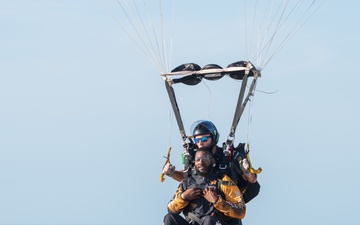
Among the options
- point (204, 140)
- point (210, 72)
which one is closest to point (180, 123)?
point (204, 140)

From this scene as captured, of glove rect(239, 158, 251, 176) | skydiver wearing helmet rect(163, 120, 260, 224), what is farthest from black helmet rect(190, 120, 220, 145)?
glove rect(239, 158, 251, 176)

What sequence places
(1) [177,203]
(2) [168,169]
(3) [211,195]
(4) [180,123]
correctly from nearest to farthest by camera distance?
(3) [211,195] < (1) [177,203] < (2) [168,169] < (4) [180,123]

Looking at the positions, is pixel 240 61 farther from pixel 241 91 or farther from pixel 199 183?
pixel 199 183

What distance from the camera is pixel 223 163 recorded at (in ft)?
58.3

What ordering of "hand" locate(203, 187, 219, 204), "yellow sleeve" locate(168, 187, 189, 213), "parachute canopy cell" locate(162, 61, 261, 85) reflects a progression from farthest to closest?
"parachute canopy cell" locate(162, 61, 261, 85)
"yellow sleeve" locate(168, 187, 189, 213)
"hand" locate(203, 187, 219, 204)

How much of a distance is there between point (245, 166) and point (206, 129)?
844 millimetres

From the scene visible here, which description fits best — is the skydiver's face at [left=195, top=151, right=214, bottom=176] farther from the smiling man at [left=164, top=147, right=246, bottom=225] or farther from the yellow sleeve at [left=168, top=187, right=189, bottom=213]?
the yellow sleeve at [left=168, top=187, right=189, bottom=213]

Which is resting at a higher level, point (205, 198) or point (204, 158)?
point (204, 158)

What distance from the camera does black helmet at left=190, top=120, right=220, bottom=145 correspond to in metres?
17.9

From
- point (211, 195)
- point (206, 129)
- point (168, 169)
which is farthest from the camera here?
point (168, 169)

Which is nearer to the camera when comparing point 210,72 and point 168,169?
point 168,169

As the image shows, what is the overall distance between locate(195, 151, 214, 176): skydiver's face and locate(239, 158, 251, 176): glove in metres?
0.44

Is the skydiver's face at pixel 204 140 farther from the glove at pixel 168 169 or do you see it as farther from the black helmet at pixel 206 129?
the glove at pixel 168 169

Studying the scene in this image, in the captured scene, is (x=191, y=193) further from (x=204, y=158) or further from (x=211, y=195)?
(x=204, y=158)
